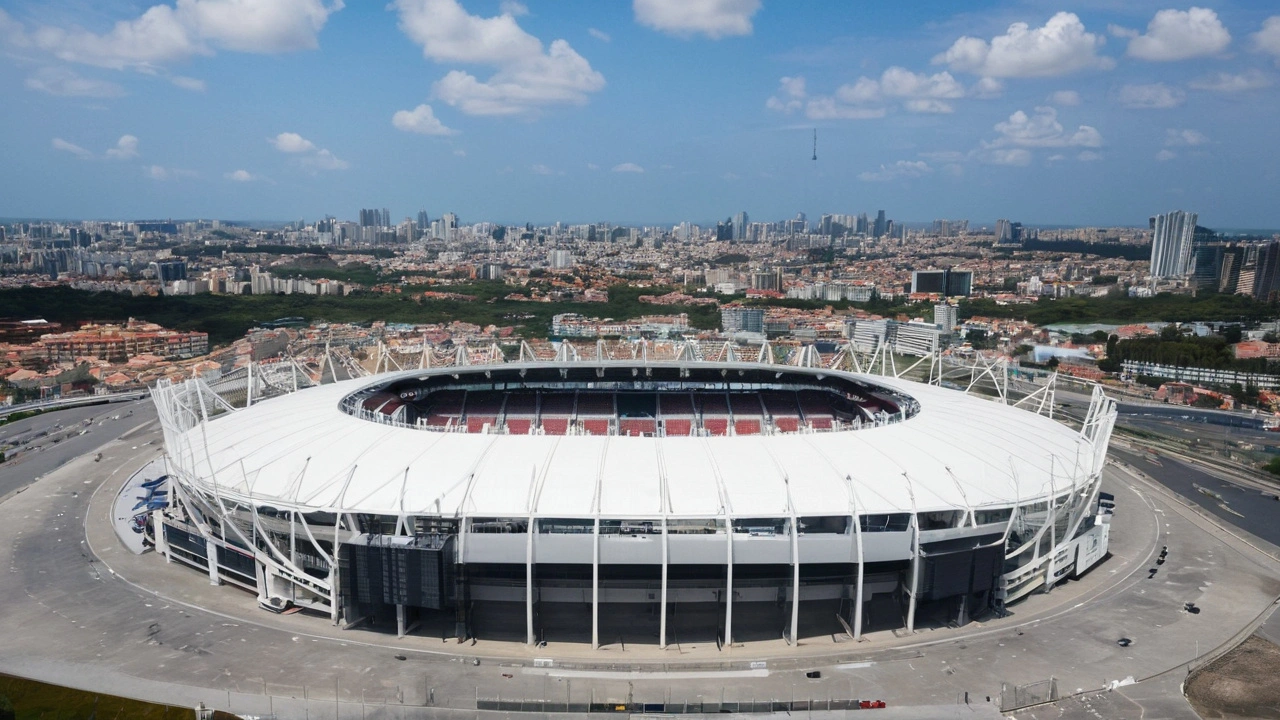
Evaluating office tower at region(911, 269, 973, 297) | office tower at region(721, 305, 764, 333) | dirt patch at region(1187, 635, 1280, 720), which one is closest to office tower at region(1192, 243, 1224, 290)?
office tower at region(911, 269, 973, 297)

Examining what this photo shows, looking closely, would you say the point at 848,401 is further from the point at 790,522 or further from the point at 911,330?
the point at 911,330

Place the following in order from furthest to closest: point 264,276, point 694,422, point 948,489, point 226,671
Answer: point 264,276, point 694,422, point 948,489, point 226,671

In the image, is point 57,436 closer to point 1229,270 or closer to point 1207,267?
point 1229,270

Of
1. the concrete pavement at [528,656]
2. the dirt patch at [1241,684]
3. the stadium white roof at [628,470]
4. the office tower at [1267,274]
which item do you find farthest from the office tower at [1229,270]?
the dirt patch at [1241,684]

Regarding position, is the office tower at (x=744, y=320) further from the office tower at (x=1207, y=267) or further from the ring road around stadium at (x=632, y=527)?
the office tower at (x=1207, y=267)

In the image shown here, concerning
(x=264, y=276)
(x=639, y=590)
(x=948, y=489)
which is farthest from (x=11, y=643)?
(x=264, y=276)

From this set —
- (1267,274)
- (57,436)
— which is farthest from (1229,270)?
(57,436)
